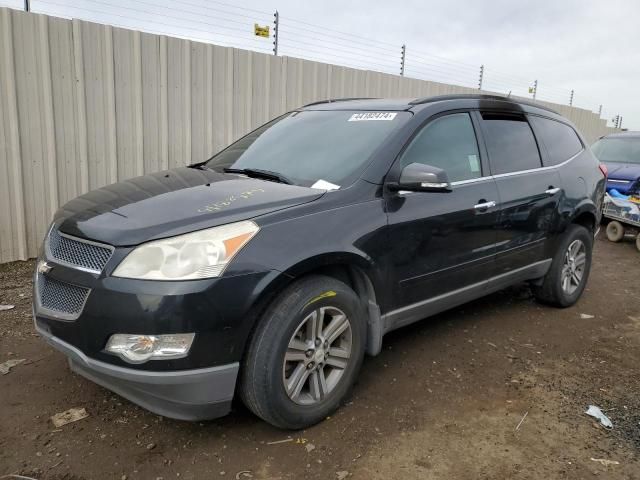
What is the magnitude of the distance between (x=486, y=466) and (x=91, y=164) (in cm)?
520

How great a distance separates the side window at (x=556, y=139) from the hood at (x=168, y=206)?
264cm

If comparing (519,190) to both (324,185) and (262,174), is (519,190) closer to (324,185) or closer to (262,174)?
(324,185)

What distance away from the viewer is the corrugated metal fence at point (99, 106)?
5.27m

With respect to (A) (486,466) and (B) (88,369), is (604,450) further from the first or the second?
(B) (88,369)

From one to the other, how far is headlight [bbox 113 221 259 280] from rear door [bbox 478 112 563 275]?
7.48 feet

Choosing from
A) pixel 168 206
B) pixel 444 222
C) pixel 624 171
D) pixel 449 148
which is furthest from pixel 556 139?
pixel 624 171

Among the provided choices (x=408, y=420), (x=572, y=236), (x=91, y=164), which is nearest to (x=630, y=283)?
(x=572, y=236)

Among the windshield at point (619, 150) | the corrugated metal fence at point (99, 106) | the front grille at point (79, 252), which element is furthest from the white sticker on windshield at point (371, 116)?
the windshield at point (619, 150)

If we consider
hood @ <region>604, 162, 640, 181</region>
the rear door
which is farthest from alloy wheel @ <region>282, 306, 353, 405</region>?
hood @ <region>604, 162, 640, 181</region>

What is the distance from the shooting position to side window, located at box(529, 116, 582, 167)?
175 inches

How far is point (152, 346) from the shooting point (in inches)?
87.9

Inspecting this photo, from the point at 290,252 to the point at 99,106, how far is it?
4.37 metres

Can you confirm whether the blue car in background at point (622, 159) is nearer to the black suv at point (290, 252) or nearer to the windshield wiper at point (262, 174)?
the black suv at point (290, 252)

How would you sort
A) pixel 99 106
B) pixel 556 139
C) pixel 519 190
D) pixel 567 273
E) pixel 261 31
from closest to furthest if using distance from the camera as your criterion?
pixel 519 190
pixel 556 139
pixel 567 273
pixel 99 106
pixel 261 31
